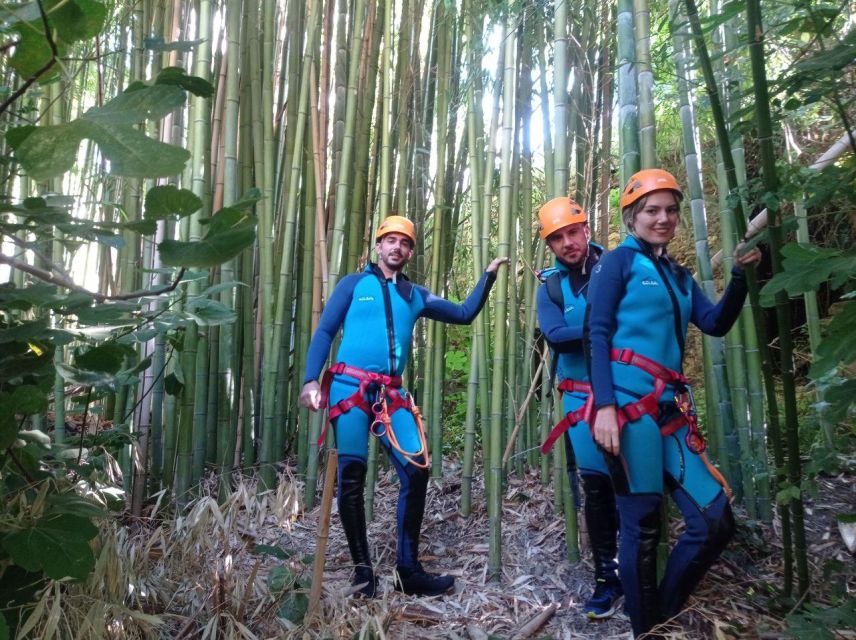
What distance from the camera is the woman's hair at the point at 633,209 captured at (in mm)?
1992

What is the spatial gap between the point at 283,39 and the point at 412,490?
8.22 ft

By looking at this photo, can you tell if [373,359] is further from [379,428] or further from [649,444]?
[649,444]

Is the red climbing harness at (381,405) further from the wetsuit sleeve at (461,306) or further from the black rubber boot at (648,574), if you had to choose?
the black rubber boot at (648,574)

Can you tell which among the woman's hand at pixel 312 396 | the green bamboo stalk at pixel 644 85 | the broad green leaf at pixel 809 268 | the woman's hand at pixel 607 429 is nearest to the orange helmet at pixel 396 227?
the woman's hand at pixel 312 396

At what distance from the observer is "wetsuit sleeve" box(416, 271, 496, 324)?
8.88ft

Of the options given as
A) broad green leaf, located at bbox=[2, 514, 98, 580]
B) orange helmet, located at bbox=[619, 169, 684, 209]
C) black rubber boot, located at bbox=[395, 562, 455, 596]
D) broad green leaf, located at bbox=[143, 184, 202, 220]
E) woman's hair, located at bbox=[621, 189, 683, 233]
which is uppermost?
orange helmet, located at bbox=[619, 169, 684, 209]

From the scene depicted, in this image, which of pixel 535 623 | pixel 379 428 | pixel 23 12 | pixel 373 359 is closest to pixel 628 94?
pixel 373 359

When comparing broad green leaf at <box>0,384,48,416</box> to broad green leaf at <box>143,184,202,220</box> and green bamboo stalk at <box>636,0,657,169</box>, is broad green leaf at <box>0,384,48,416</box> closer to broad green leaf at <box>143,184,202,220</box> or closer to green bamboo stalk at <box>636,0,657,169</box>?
broad green leaf at <box>143,184,202,220</box>

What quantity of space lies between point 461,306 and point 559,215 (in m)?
0.60

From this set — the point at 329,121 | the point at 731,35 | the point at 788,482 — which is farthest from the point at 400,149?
the point at 788,482

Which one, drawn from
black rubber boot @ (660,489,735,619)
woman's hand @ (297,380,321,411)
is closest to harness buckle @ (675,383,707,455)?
black rubber boot @ (660,489,735,619)

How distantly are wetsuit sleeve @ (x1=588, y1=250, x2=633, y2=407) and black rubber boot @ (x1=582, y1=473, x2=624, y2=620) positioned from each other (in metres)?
0.49

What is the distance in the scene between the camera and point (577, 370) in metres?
2.36

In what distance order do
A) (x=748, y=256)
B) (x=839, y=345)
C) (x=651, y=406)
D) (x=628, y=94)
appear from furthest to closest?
(x=628, y=94), (x=651, y=406), (x=748, y=256), (x=839, y=345)
